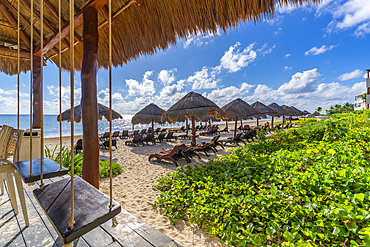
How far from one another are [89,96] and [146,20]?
78.5 inches

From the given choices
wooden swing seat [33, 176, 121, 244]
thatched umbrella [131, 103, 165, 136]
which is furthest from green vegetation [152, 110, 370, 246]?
thatched umbrella [131, 103, 165, 136]

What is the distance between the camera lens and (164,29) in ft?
11.0

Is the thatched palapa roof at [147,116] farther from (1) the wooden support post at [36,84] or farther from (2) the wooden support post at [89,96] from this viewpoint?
(2) the wooden support post at [89,96]

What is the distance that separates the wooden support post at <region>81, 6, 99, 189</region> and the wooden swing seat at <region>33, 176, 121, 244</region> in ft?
4.53

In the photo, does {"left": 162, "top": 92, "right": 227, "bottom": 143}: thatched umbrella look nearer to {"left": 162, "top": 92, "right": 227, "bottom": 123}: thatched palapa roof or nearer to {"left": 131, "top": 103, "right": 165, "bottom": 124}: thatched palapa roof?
{"left": 162, "top": 92, "right": 227, "bottom": 123}: thatched palapa roof

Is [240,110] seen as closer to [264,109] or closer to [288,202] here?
[264,109]

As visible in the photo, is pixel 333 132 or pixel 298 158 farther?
pixel 333 132

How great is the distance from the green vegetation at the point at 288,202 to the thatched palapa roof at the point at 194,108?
15.1 ft

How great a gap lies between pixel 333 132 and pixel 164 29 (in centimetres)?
513

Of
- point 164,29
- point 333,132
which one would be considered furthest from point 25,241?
point 333,132

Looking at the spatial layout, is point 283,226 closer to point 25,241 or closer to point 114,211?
point 114,211

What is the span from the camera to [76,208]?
1044mm

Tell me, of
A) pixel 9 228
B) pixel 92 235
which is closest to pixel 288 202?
pixel 92 235

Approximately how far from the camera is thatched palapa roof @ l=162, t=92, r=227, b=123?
A: 304 inches
